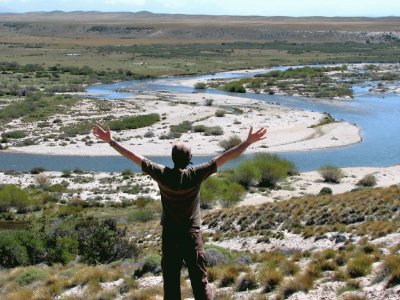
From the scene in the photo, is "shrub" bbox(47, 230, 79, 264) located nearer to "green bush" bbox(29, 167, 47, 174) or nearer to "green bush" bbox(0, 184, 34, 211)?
"green bush" bbox(0, 184, 34, 211)

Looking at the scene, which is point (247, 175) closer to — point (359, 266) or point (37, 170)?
point (37, 170)

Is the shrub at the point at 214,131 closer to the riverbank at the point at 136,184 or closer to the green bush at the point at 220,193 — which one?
the riverbank at the point at 136,184

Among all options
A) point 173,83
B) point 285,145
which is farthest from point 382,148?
point 173,83

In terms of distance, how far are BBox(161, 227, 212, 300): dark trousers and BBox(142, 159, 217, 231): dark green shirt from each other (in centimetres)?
10

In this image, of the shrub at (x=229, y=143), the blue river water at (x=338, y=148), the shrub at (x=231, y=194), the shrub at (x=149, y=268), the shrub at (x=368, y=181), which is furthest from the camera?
the shrub at (x=229, y=143)

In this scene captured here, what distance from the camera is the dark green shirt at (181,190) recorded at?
576cm

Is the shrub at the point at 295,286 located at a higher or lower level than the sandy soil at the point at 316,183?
higher

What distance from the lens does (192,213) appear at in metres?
5.94

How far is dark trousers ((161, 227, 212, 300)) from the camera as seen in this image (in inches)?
233

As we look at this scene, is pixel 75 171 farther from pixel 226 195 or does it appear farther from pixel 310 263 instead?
pixel 310 263

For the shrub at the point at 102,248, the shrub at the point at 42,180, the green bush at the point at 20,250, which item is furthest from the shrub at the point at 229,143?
the green bush at the point at 20,250

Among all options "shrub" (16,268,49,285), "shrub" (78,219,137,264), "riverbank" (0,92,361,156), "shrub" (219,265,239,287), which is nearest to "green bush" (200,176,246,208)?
"shrub" (78,219,137,264)

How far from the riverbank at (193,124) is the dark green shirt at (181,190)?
36.8 m

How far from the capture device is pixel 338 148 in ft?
150
